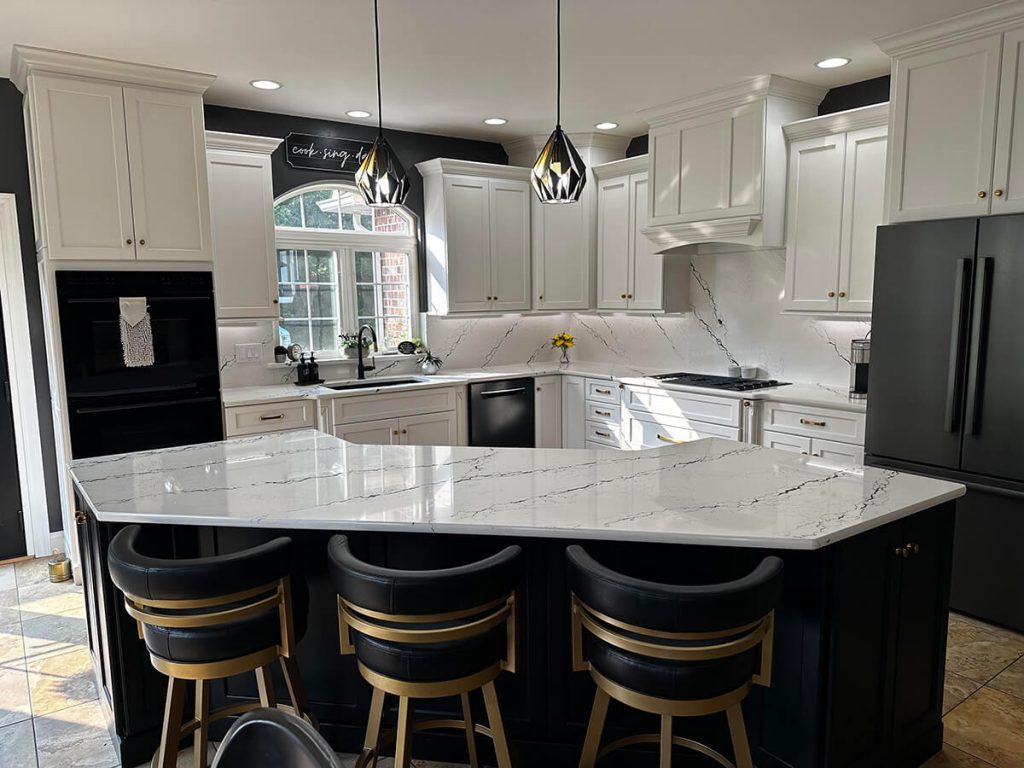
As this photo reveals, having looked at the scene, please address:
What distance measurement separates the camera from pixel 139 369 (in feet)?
12.6

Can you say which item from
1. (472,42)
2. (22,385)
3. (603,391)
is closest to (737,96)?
(472,42)

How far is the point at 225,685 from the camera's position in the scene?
2.51 meters

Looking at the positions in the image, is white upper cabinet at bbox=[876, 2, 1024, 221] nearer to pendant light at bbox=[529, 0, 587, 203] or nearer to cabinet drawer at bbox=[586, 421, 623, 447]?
pendant light at bbox=[529, 0, 587, 203]

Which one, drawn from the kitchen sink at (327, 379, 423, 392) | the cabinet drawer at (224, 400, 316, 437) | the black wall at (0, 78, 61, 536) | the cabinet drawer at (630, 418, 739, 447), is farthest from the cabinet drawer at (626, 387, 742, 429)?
the black wall at (0, 78, 61, 536)

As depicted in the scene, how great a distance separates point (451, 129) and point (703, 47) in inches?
88.2

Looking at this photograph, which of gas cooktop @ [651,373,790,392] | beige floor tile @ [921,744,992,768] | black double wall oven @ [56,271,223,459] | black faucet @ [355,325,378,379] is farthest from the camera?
black faucet @ [355,325,378,379]

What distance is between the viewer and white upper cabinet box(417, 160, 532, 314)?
17.6 ft

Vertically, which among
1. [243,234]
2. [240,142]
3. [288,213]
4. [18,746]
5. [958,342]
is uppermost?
[240,142]

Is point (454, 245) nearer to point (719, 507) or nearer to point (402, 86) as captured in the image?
point (402, 86)

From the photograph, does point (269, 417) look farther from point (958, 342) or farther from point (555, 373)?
point (958, 342)

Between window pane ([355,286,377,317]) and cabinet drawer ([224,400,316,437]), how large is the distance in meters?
1.10

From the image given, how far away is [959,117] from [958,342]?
1014 mm

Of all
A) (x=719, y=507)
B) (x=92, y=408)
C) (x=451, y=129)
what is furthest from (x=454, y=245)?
(x=719, y=507)

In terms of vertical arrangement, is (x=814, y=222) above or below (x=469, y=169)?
below
